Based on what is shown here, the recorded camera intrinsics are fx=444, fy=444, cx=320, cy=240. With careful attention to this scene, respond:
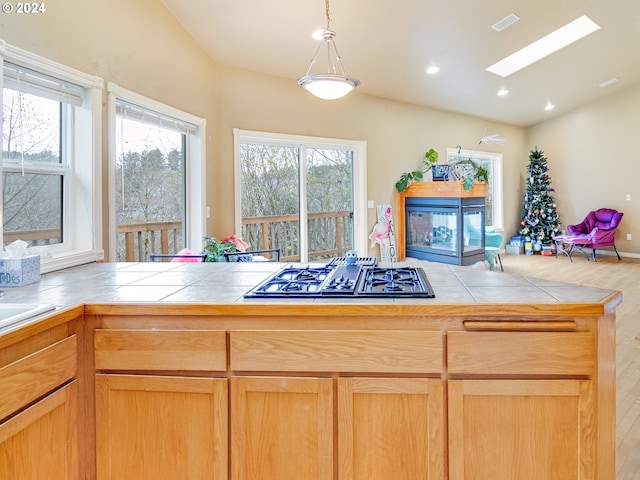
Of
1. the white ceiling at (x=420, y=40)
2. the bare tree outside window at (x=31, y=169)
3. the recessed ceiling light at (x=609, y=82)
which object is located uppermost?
the recessed ceiling light at (x=609, y=82)

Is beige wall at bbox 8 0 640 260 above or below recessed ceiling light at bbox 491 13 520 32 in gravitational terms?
below

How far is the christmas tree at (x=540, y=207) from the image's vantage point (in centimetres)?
886

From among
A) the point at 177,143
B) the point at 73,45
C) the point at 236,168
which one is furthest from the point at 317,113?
the point at 73,45

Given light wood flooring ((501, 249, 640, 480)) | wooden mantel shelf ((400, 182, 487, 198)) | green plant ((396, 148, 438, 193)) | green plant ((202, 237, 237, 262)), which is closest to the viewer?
light wood flooring ((501, 249, 640, 480))

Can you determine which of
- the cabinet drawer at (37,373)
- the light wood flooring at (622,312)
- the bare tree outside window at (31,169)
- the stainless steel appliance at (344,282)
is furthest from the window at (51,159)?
the light wood flooring at (622,312)

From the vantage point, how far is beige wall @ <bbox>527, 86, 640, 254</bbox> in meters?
8.09

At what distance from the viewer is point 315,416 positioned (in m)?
1.46

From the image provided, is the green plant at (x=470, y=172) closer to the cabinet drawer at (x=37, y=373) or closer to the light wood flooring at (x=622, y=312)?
the light wood flooring at (x=622, y=312)

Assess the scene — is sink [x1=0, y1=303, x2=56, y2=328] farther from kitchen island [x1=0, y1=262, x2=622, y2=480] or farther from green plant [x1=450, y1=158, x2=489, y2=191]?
green plant [x1=450, y1=158, x2=489, y2=191]

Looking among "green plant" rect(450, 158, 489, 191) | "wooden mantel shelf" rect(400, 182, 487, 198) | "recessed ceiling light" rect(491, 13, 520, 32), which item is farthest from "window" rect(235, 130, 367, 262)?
"recessed ceiling light" rect(491, 13, 520, 32)

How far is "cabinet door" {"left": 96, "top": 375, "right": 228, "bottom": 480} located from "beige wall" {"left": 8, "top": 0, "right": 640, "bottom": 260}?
1714mm

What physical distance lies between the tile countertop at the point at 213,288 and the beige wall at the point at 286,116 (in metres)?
1.09

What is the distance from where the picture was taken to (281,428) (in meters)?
1.47

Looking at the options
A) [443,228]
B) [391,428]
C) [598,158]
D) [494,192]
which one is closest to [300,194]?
[443,228]
